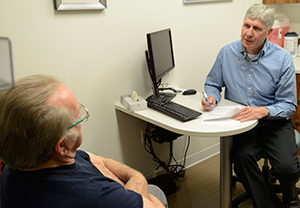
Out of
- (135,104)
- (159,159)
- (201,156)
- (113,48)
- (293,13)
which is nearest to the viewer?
(135,104)

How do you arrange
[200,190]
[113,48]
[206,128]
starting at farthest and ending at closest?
[200,190] < [113,48] < [206,128]

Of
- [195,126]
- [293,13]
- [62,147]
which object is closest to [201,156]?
[195,126]

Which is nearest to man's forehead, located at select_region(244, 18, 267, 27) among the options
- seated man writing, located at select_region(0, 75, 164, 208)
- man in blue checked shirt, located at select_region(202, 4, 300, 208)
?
man in blue checked shirt, located at select_region(202, 4, 300, 208)

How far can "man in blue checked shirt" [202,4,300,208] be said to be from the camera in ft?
6.03

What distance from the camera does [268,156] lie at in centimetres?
193

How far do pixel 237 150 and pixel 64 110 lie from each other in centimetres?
138

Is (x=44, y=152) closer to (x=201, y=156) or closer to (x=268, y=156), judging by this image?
(x=268, y=156)

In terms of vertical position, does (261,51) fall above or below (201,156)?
above

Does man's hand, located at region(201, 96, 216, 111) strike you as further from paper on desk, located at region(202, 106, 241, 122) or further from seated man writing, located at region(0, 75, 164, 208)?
seated man writing, located at region(0, 75, 164, 208)

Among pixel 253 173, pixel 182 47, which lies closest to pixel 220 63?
pixel 182 47

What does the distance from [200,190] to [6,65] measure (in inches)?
86.6

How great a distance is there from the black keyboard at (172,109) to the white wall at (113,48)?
0.30 meters

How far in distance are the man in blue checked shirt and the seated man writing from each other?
111 centimetres

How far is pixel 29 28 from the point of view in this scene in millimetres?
1756
